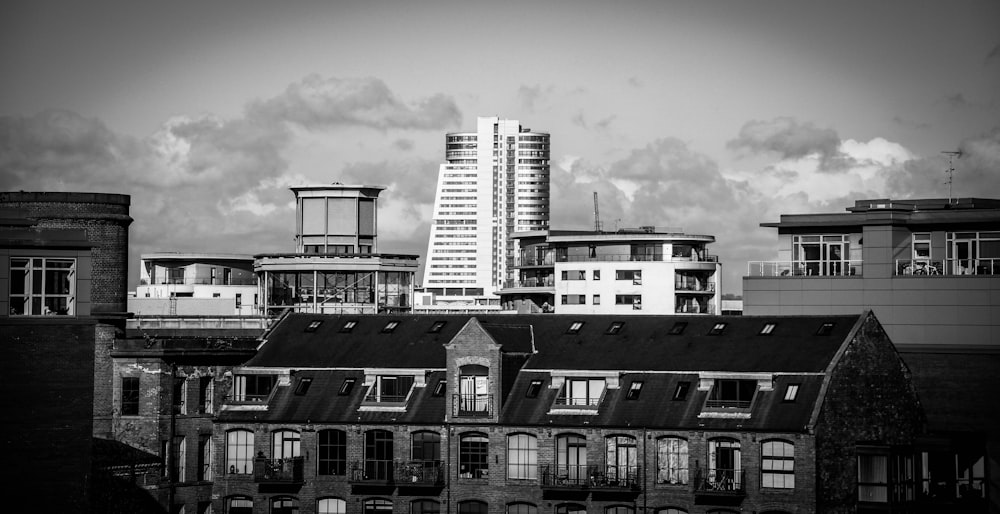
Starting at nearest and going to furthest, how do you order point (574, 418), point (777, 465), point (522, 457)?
point (777, 465) → point (574, 418) → point (522, 457)

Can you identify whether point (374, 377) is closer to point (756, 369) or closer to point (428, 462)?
point (428, 462)

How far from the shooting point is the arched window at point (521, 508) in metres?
80.5

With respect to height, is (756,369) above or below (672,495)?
above

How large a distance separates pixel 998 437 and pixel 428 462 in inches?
1075

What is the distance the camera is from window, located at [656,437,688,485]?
255 ft

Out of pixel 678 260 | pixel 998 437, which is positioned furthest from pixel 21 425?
pixel 678 260

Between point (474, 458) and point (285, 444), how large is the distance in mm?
9746

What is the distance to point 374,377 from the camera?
84938 millimetres

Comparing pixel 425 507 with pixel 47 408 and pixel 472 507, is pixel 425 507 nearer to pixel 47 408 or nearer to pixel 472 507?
pixel 472 507

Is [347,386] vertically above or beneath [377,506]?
above

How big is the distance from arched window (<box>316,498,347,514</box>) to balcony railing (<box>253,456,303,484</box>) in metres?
1.49

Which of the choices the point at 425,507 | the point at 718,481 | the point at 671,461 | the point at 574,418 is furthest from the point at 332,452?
the point at 718,481

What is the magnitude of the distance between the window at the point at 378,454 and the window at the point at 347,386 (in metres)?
2.89

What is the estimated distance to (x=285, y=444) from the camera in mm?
84625
